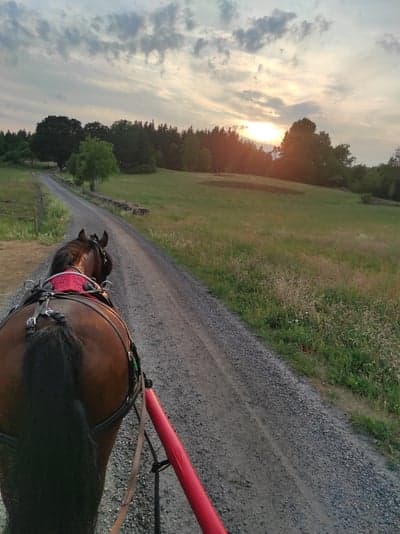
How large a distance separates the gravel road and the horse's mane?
1.99 m

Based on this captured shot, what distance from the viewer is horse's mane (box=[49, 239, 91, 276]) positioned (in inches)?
150

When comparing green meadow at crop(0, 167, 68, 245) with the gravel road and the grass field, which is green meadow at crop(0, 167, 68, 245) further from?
the gravel road

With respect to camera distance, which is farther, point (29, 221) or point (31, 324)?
point (29, 221)

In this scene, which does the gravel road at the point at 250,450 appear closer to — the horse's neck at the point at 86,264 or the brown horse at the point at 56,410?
the brown horse at the point at 56,410

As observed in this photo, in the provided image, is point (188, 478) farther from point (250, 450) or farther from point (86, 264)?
point (86, 264)

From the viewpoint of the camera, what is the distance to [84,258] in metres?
4.47

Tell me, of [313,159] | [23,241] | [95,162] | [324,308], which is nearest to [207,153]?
[313,159]

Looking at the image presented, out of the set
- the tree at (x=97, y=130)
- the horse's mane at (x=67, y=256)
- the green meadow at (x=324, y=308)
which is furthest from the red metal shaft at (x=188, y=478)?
the tree at (x=97, y=130)

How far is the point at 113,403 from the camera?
8.13ft

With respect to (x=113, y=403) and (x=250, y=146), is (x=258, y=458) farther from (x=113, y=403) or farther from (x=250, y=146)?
(x=250, y=146)

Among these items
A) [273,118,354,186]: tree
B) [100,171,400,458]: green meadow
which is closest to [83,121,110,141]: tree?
[273,118,354,186]: tree

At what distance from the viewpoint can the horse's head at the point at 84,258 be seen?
388 centimetres

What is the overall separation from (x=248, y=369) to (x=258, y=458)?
2.13 m

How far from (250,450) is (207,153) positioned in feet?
373
